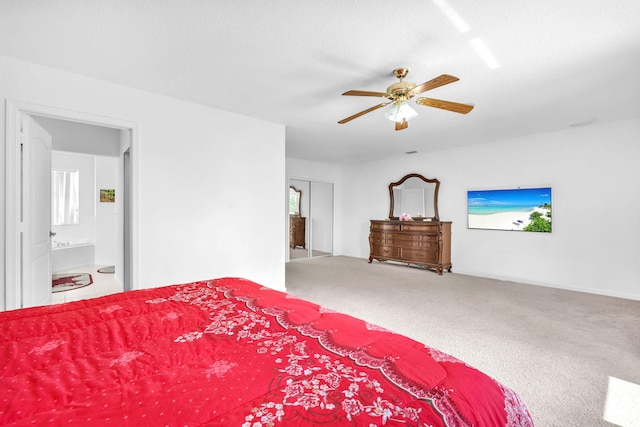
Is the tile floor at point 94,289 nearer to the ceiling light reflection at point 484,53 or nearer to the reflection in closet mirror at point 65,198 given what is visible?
the reflection in closet mirror at point 65,198

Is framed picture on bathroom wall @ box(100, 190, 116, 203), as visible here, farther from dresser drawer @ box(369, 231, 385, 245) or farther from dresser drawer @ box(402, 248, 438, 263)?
dresser drawer @ box(402, 248, 438, 263)

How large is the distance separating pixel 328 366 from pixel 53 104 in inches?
130

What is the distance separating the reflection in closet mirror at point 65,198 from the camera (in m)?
6.05

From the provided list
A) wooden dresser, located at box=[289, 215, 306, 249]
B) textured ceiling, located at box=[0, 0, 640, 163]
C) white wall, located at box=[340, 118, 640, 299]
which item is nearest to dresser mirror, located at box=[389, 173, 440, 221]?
Answer: white wall, located at box=[340, 118, 640, 299]

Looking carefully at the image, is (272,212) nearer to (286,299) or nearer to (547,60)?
(286,299)

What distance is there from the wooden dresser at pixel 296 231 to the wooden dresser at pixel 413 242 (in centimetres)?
185

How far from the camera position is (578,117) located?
3.90 meters

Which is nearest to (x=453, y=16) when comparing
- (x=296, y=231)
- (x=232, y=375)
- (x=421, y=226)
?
(x=232, y=375)

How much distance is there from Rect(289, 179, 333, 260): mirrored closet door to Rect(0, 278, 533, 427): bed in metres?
6.04

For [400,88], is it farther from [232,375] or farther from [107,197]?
[107,197]

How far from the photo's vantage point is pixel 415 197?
6.43 m

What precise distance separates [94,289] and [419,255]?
5.53 m

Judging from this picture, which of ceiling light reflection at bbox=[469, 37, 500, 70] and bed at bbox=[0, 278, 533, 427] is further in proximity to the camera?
ceiling light reflection at bbox=[469, 37, 500, 70]

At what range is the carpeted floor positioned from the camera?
1.86m
